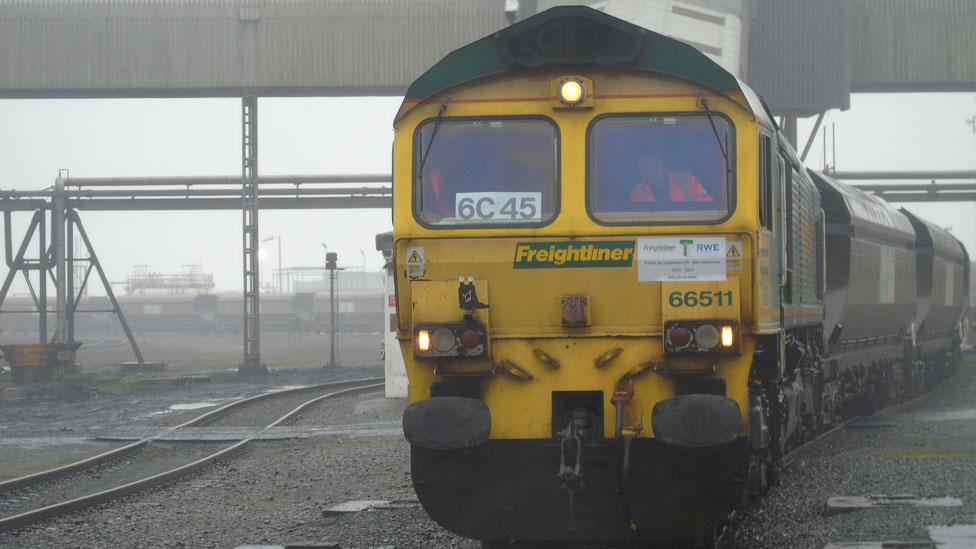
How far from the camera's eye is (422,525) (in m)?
9.77

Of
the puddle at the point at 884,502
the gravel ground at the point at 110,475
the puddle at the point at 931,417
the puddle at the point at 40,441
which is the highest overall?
the puddle at the point at 884,502

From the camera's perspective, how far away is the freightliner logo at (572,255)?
7824mm

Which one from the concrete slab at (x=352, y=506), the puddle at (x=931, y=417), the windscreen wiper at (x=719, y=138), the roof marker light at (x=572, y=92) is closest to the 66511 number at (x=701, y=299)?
the windscreen wiper at (x=719, y=138)

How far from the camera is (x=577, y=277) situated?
7883 millimetres

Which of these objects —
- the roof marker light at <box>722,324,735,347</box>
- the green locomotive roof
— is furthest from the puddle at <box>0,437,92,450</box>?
the roof marker light at <box>722,324,735,347</box>

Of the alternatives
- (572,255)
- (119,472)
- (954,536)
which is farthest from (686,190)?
(119,472)

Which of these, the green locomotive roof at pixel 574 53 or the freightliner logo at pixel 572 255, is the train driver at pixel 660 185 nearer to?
the freightliner logo at pixel 572 255

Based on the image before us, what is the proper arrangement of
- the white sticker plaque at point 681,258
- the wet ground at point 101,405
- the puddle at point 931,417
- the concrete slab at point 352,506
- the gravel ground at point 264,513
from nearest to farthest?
1. the white sticker plaque at point 681,258
2. the gravel ground at point 264,513
3. the concrete slab at point 352,506
4. the wet ground at point 101,405
5. the puddle at point 931,417

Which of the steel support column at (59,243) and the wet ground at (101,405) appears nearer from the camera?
the wet ground at (101,405)

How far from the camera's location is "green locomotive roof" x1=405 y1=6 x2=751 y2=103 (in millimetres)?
7840

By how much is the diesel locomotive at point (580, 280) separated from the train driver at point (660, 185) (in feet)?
0.04

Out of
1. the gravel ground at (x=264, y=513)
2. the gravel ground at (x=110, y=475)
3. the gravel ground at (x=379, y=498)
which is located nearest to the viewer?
the gravel ground at (x=379, y=498)

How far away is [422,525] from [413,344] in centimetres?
238

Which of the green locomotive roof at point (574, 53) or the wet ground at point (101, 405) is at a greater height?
the green locomotive roof at point (574, 53)
